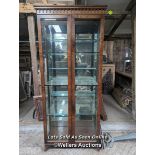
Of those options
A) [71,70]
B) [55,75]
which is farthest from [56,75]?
[71,70]

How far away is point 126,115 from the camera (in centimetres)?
323

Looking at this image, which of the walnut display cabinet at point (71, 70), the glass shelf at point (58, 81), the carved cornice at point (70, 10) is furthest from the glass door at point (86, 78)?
the carved cornice at point (70, 10)

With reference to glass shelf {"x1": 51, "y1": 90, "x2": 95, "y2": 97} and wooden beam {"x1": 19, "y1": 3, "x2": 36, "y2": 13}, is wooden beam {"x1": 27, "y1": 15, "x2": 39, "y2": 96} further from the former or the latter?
glass shelf {"x1": 51, "y1": 90, "x2": 95, "y2": 97}

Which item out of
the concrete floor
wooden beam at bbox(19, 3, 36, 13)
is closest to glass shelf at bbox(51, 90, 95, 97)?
the concrete floor

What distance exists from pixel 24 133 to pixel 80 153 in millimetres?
1010

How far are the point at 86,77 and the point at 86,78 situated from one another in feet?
0.08

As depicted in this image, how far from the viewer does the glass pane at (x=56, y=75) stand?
6.88 feet

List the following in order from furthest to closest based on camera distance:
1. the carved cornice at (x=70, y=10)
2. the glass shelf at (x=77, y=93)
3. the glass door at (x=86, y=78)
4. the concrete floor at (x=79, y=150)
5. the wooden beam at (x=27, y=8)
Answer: the wooden beam at (x=27, y=8), the glass shelf at (x=77, y=93), the glass door at (x=86, y=78), the concrete floor at (x=79, y=150), the carved cornice at (x=70, y=10)

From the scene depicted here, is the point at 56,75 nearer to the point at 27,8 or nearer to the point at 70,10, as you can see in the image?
the point at 70,10

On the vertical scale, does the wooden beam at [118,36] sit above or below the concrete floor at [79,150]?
above

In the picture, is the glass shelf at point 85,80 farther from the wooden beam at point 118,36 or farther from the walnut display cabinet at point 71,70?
the wooden beam at point 118,36

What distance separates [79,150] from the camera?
2.06 metres
